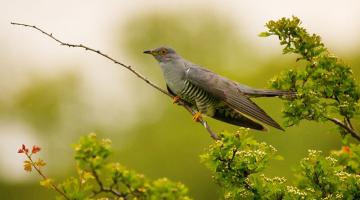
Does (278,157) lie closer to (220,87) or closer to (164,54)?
(220,87)

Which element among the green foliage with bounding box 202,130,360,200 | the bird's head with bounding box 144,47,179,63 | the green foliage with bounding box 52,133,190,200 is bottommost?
the green foliage with bounding box 52,133,190,200

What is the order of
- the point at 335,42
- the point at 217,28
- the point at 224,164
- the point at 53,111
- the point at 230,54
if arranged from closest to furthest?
the point at 224,164, the point at 335,42, the point at 53,111, the point at 230,54, the point at 217,28

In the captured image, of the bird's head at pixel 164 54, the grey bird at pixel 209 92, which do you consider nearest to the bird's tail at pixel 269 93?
the grey bird at pixel 209 92

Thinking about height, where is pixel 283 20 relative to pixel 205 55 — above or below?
below

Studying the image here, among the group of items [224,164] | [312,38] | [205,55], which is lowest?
[224,164]

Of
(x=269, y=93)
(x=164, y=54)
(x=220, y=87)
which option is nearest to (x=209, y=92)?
(x=220, y=87)

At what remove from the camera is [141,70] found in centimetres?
3105

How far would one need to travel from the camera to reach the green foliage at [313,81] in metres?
4.86

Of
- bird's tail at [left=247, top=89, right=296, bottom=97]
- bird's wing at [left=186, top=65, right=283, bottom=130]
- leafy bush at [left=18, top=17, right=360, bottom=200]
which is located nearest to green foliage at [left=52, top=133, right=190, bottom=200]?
leafy bush at [left=18, top=17, right=360, bottom=200]

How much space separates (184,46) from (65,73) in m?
5.90

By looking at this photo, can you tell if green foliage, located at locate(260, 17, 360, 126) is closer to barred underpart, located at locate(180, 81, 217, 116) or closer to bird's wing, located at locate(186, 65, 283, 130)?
bird's wing, located at locate(186, 65, 283, 130)

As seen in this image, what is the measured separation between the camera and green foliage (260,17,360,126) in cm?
486

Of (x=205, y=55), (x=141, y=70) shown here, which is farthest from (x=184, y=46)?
(x=141, y=70)

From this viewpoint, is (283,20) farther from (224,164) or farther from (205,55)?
(205,55)
